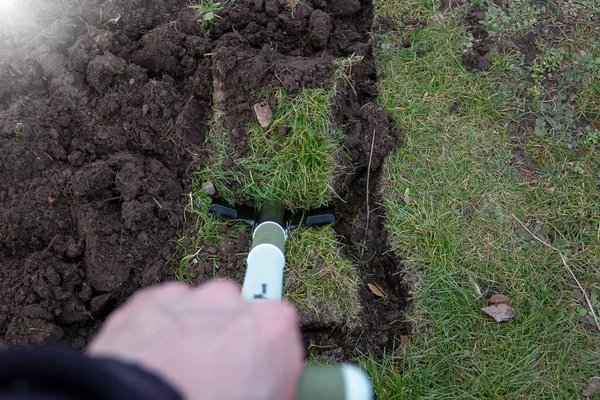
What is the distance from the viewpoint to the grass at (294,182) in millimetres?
2508

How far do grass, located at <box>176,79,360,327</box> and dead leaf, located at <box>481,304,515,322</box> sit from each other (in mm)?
704

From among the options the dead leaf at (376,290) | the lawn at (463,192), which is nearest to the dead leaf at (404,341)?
the lawn at (463,192)

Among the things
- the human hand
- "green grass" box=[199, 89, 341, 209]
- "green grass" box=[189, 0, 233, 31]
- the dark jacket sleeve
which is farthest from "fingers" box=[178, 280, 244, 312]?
"green grass" box=[189, 0, 233, 31]

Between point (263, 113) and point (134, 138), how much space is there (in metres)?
0.72

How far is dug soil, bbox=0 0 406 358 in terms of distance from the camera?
2389 millimetres

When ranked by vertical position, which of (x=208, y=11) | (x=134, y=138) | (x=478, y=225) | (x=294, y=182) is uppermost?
(x=208, y=11)

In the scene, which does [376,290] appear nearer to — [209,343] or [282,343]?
[282,343]

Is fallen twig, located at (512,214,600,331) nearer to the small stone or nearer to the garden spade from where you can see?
the garden spade

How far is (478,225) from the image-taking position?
262cm

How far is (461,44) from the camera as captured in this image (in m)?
2.85

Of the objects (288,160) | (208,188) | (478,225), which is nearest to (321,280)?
(288,160)

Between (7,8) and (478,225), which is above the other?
(7,8)

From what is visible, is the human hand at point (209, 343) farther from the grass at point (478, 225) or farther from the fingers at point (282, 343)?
the grass at point (478, 225)

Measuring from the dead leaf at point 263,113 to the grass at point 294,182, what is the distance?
A: 3 cm
